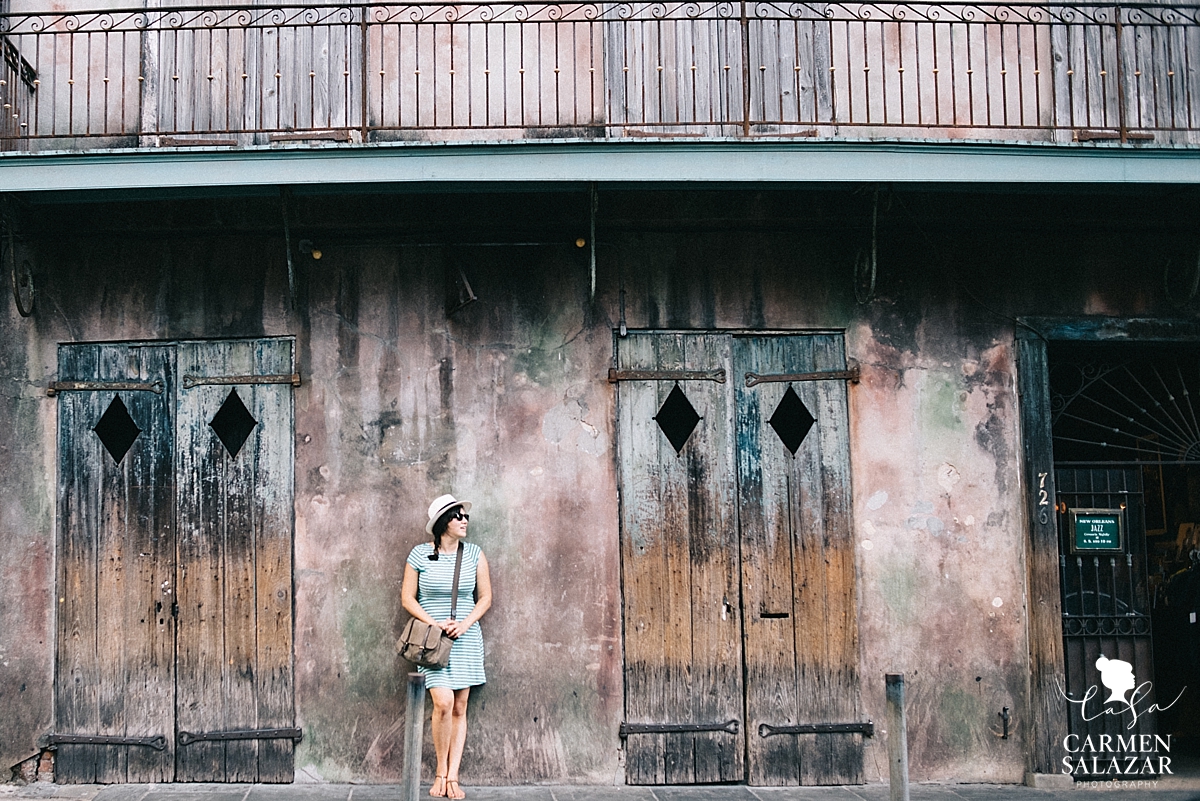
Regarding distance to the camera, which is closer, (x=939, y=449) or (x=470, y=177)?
(x=470, y=177)

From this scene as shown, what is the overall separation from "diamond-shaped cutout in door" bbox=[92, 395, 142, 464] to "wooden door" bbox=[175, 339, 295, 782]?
15.2 inches

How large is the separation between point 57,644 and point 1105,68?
27.6 ft

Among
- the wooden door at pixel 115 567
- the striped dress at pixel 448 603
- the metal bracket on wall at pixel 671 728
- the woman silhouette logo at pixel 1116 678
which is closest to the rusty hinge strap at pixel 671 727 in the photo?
the metal bracket on wall at pixel 671 728

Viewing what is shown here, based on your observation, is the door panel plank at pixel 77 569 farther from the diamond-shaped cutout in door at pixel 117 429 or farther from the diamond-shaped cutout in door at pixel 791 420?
the diamond-shaped cutout in door at pixel 791 420

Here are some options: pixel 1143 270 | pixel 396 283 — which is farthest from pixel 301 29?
pixel 1143 270

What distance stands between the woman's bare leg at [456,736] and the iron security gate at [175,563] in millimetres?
1147

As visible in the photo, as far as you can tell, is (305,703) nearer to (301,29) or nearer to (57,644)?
(57,644)

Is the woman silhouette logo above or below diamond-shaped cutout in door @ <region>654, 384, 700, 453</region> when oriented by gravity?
below

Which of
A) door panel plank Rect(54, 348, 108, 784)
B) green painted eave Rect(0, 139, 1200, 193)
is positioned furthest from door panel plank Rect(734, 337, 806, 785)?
door panel plank Rect(54, 348, 108, 784)

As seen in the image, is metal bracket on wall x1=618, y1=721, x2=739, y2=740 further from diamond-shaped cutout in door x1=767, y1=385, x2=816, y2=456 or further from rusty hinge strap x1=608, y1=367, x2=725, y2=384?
rusty hinge strap x1=608, y1=367, x2=725, y2=384

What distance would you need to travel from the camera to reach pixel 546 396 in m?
7.33

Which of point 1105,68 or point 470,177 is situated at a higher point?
point 1105,68

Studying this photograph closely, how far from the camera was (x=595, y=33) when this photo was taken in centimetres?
754

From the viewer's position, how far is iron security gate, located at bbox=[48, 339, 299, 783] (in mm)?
7051
